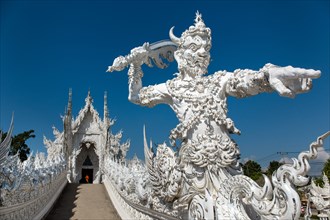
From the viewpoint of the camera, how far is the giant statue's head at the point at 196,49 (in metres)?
3.53

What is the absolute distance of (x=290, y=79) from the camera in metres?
2.25

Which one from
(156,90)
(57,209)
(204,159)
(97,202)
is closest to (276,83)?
(204,159)

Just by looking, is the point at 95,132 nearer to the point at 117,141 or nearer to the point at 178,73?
the point at 117,141

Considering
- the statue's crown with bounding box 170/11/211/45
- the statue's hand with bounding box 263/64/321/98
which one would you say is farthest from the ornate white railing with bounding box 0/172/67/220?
the statue's hand with bounding box 263/64/321/98

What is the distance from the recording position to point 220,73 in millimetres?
3348

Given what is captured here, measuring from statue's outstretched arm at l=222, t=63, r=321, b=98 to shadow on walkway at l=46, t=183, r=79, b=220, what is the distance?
20.4 ft

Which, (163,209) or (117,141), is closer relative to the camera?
(163,209)

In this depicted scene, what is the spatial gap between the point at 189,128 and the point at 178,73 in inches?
33.1

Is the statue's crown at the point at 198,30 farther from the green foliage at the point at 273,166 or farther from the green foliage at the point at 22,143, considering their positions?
the green foliage at the point at 22,143

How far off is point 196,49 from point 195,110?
799 mm

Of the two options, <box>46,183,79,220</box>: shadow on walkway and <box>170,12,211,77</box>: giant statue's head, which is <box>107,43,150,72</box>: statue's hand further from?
<box>46,183,79,220</box>: shadow on walkway

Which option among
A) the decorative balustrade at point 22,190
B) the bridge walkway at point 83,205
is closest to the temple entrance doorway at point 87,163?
the bridge walkway at point 83,205

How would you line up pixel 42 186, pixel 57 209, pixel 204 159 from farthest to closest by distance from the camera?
pixel 57 209 < pixel 42 186 < pixel 204 159

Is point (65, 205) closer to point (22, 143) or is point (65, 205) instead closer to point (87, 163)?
point (87, 163)
